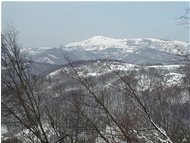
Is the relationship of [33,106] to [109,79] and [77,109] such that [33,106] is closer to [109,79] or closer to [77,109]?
[77,109]

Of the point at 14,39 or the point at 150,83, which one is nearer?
the point at 14,39

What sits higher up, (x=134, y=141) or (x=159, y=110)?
(x=134, y=141)

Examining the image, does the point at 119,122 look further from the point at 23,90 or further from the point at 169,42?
the point at 23,90

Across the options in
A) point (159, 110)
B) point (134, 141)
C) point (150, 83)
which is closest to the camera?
point (134, 141)

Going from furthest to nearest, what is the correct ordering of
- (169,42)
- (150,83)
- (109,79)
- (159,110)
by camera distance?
(159,110) < (150,83) < (109,79) < (169,42)

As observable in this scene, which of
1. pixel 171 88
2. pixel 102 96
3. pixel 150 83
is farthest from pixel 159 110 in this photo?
pixel 102 96

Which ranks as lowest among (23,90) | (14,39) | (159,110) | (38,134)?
(159,110)

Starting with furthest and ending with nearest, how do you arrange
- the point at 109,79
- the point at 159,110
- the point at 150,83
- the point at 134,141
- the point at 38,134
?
the point at 159,110
the point at 150,83
the point at 38,134
the point at 109,79
the point at 134,141

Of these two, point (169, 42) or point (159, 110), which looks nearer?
point (169, 42)

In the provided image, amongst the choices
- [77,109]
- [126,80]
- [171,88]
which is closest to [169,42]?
[126,80]
